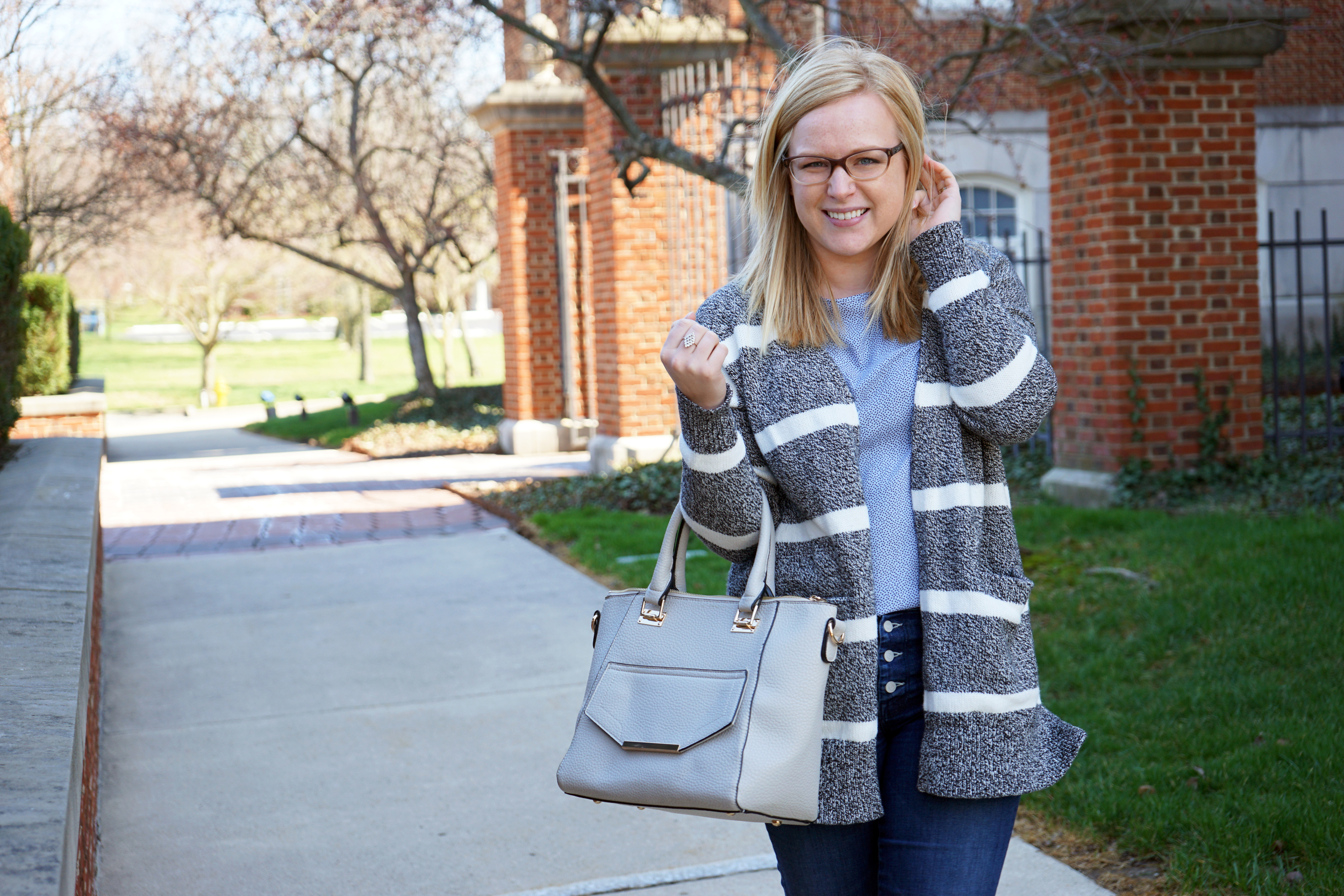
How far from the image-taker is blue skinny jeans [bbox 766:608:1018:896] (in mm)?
1941

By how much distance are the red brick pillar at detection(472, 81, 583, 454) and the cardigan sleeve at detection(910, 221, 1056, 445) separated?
478 inches

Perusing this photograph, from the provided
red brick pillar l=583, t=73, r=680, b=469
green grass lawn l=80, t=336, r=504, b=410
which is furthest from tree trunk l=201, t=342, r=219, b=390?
red brick pillar l=583, t=73, r=680, b=469

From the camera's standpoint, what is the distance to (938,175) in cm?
211

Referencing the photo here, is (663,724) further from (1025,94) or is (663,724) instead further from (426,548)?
(1025,94)

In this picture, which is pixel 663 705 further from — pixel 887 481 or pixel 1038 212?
pixel 1038 212

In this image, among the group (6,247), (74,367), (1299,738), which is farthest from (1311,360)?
(74,367)

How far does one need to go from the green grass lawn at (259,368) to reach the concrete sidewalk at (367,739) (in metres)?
23.0

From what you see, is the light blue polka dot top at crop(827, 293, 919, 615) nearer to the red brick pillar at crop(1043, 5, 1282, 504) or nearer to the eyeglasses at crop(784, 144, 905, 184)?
the eyeglasses at crop(784, 144, 905, 184)

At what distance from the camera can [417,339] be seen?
739 inches

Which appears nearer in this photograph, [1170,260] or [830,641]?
[830,641]

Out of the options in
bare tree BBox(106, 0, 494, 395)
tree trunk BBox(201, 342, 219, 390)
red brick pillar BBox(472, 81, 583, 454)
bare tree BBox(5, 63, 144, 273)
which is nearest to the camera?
bare tree BBox(5, 63, 144, 273)

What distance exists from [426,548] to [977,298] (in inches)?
268

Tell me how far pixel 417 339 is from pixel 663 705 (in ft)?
57.3

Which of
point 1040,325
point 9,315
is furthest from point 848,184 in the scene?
point 1040,325
